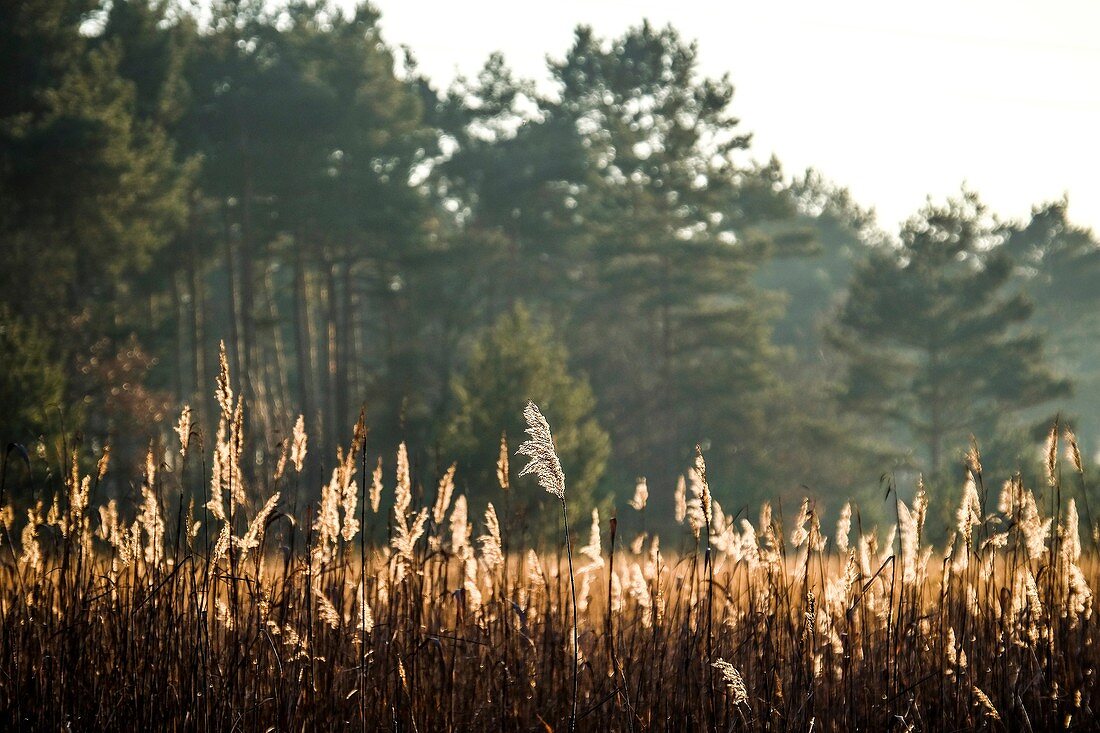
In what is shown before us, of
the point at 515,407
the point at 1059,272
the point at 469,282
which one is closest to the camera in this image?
the point at 515,407

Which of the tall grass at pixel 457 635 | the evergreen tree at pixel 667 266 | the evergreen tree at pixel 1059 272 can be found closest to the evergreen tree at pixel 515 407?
the evergreen tree at pixel 667 266

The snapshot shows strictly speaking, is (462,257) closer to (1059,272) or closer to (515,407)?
(515,407)

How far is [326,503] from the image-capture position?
3240mm

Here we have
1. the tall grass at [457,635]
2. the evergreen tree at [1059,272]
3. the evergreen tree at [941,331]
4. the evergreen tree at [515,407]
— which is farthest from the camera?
the evergreen tree at [1059,272]

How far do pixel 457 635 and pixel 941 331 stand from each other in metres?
27.8

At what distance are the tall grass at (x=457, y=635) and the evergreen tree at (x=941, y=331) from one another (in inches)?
1045

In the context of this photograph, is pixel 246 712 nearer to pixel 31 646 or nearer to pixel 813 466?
pixel 31 646

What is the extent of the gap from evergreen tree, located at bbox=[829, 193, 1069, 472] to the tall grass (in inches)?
1045

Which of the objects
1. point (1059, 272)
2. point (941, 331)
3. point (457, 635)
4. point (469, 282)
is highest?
point (1059, 272)

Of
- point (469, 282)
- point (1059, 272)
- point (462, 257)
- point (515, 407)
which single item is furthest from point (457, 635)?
point (1059, 272)

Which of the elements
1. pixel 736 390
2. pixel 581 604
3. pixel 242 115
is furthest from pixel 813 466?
pixel 581 604

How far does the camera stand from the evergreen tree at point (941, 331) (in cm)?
2886

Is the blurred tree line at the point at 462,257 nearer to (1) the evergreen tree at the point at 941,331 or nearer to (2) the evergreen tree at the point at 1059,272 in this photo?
(1) the evergreen tree at the point at 941,331

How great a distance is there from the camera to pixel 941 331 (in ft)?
95.7
